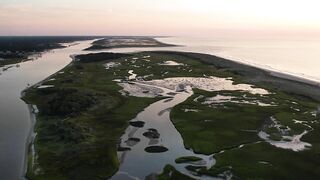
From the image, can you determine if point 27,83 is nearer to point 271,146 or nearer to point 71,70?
point 71,70

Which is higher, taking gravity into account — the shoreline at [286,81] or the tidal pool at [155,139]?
the tidal pool at [155,139]

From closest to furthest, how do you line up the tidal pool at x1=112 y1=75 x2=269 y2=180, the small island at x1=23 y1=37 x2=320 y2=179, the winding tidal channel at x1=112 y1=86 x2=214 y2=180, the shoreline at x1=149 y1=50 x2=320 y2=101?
the winding tidal channel at x1=112 y1=86 x2=214 y2=180 → the small island at x1=23 y1=37 x2=320 y2=179 → the tidal pool at x1=112 y1=75 x2=269 y2=180 → the shoreline at x1=149 y1=50 x2=320 y2=101

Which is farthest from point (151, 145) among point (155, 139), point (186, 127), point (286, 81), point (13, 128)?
point (286, 81)

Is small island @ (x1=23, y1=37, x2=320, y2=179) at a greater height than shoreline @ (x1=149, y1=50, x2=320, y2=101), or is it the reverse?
small island @ (x1=23, y1=37, x2=320, y2=179)

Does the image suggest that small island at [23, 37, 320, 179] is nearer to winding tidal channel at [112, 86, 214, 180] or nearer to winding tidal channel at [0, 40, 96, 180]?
winding tidal channel at [112, 86, 214, 180]

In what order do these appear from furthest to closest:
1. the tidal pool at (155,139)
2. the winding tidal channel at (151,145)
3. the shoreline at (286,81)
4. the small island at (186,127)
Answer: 1. the shoreline at (286,81)
2. the tidal pool at (155,139)
3. the small island at (186,127)
4. the winding tidal channel at (151,145)

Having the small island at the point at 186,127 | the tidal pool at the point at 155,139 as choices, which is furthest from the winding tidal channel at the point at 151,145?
the small island at the point at 186,127

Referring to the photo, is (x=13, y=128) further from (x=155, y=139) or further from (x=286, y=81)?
(x=286, y=81)

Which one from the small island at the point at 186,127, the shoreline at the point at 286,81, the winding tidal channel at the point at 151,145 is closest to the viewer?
the winding tidal channel at the point at 151,145

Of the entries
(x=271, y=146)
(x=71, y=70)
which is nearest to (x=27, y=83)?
(x=71, y=70)

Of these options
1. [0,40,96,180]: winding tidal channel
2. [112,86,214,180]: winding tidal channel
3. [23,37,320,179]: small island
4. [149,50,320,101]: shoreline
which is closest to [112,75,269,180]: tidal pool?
[112,86,214,180]: winding tidal channel

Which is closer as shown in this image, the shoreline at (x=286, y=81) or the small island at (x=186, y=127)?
the small island at (x=186, y=127)

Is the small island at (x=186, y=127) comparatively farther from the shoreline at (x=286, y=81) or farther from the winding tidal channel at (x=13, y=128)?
the winding tidal channel at (x=13, y=128)
